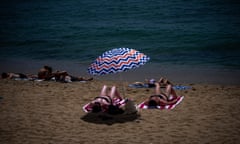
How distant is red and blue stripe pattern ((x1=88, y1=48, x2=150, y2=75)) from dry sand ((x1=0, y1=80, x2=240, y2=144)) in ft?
3.86

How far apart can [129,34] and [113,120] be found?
17552 millimetres

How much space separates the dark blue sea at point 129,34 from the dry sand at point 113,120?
4.17 m

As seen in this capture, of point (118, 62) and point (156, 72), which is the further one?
point (156, 72)

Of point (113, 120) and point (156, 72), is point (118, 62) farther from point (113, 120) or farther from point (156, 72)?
point (156, 72)

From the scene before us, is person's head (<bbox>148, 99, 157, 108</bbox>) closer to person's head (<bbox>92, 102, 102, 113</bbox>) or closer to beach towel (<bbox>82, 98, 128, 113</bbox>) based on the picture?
beach towel (<bbox>82, 98, 128, 113</bbox>)

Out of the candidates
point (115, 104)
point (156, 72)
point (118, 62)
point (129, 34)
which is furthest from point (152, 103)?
point (129, 34)

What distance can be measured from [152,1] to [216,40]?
17833mm

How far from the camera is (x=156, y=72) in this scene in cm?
1522

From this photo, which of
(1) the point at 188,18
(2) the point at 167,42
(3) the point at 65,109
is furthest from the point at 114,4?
(3) the point at 65,109

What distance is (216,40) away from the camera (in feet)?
74.4

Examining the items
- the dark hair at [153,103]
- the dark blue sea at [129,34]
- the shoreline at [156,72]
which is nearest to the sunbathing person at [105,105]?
the dark hair at [153,103]

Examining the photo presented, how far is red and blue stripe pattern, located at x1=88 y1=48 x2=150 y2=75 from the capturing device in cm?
826

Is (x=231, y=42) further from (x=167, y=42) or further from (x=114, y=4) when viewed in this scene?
(x=114, y=4)

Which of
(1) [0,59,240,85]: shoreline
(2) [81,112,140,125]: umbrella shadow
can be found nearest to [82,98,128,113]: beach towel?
(2) [81,112,140,125]: umbrella shadow
